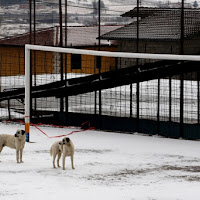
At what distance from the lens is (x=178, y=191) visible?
466 inches

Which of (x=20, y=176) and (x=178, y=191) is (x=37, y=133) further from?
(x=178, y=191)

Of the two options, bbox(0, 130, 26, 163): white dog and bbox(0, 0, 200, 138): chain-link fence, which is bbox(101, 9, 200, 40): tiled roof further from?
bbox(0, 130, 26, 163): white dog

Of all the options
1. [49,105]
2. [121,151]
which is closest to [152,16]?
[49,105]

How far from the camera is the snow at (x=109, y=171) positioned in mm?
11625

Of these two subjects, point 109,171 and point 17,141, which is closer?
point 109,171

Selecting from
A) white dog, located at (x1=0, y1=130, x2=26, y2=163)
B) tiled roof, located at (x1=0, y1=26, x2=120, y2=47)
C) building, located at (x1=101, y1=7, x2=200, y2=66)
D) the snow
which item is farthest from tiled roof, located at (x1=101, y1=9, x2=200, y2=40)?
white dog, located at (x1=0, y1=130, x2=26, y2=163)

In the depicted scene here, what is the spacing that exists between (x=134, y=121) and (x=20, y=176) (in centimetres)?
668

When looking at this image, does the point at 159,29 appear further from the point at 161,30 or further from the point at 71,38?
the point at 71,38

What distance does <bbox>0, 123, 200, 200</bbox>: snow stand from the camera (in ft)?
38.1

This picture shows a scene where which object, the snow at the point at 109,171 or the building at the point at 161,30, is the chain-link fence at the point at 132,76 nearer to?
the building at the point at 161,30

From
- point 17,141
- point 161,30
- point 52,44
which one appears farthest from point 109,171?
point 52,44

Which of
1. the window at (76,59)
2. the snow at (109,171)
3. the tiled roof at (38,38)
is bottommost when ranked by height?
the snow at (109,171)

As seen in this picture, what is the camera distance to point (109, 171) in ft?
44.4

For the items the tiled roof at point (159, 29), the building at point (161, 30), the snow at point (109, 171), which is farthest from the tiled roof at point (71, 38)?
the snow at point (109, 171)
